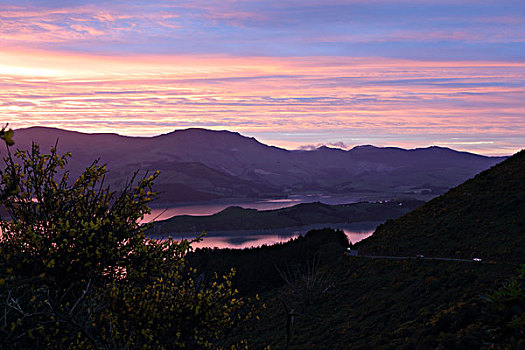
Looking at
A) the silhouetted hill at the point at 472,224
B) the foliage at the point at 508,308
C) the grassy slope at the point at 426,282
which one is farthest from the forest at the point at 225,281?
the silhouetted hill at the point at 472,224

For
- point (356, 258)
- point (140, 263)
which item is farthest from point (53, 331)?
point (356, 258)

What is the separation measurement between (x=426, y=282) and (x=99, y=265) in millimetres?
34548

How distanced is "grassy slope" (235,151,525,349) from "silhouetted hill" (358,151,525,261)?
0.48 ft

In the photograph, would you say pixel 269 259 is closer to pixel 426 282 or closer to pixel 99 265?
pixel 426 282

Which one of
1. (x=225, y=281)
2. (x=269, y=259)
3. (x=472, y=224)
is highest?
(x=472, y=224)

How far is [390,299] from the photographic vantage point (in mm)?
44875

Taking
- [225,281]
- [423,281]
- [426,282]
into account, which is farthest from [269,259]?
[426,282]

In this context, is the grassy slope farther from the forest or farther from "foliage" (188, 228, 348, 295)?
"foliage" (188, 228, 348, 295)

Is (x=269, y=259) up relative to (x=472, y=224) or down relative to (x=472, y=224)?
down

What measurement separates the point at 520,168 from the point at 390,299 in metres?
43.0

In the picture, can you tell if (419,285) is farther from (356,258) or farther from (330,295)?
(356,258)

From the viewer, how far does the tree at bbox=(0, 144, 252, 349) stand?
1511 centimetres

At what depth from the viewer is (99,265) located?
16281mm

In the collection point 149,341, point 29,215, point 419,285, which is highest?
point 29,215
